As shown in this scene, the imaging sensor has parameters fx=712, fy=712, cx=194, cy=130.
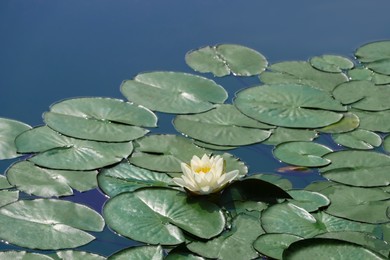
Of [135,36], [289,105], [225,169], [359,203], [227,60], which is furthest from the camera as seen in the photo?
[135,36]

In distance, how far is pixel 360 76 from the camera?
2.48 metres

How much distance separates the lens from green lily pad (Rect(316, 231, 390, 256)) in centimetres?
163

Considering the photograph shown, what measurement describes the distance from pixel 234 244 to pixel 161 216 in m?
0.19

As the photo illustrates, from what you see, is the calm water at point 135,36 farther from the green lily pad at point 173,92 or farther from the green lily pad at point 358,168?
the green lily pad at point 358,168

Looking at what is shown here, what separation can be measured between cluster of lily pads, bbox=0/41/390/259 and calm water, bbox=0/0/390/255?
124 mm

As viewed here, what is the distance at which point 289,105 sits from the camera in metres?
2.26

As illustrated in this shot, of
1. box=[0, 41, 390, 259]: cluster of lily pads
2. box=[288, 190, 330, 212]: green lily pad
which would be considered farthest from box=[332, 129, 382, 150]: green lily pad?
box=[288, 190, 330, 212]: green lily pad

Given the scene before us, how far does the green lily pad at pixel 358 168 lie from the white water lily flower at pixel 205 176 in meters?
0.31

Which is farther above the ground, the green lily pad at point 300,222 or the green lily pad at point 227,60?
the green lily pad at point 227,60

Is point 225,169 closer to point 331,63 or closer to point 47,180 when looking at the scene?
point 47,180

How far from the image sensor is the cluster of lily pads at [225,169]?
166 cm

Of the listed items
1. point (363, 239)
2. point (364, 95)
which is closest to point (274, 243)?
point (363, 239)

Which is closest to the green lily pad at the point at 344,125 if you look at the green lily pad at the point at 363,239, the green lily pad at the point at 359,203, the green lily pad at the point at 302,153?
the green lily pad at the point at 302,153

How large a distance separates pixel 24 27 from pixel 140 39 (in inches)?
20.3
